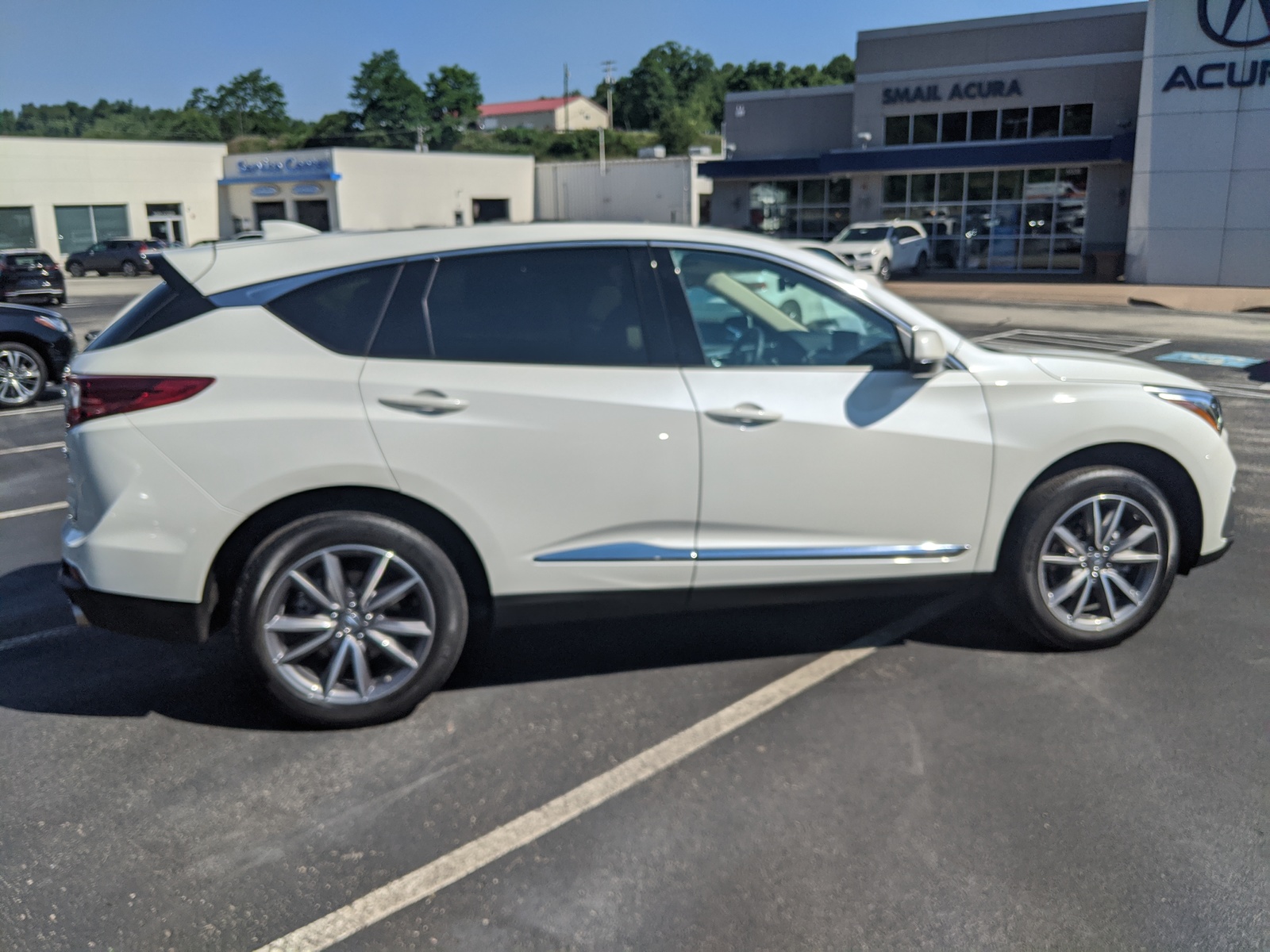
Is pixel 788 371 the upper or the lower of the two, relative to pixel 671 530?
upper

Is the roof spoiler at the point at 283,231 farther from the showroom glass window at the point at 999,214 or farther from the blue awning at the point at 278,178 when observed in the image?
the blue awning at the point at 278,178

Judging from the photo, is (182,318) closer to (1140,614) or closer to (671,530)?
(671,530)

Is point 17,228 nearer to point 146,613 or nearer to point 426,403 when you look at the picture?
point 146,613

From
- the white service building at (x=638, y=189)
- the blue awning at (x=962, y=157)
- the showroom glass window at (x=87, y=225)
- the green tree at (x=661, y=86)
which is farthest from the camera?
the green tree at (x=661, y=86)

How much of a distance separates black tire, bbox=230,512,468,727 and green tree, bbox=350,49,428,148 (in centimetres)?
11388

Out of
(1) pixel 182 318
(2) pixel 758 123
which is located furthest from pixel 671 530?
(2) pixel 758 123

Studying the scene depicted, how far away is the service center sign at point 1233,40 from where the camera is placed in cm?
2553

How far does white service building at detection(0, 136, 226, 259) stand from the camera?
50.5 metres

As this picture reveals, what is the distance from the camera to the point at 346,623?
3852 millimetres

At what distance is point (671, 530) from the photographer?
403cm

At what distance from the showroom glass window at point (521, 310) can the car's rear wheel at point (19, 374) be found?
9.23 meters

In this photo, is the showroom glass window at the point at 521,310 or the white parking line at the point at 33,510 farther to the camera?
the white parking line at the point at 33,510

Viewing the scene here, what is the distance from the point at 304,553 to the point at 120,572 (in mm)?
622

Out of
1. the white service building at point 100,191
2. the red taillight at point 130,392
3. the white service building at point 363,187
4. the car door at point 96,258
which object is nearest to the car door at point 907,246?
the white service building at point 363,187
